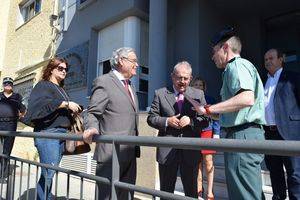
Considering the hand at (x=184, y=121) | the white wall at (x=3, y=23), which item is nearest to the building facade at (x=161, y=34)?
the hand at (x=184, y=121)

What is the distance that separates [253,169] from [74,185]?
2.08 metres

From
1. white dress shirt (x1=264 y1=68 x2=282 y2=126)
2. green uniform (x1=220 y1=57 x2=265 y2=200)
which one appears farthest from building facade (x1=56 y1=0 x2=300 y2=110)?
green uniform (x1=220 y1=57 x2=265 y2=200)

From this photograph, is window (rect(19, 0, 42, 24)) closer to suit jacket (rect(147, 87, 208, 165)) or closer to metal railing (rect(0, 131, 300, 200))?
suit jacket (rect(147, 87, 208, 165))

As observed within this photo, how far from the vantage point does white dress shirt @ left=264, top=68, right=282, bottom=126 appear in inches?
150

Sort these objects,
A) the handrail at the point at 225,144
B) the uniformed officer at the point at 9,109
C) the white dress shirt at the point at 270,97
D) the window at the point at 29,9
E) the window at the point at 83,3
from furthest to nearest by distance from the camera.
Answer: the window at the point at 29,9
the window at the point at 83,3
the uniformed officer at the point at 9,109
the white dress shirt at the point at 270,97
the handrail at the point at 225,144

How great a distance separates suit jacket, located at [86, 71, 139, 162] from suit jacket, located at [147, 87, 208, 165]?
0.26 metres

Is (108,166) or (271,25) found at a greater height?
(271,25)

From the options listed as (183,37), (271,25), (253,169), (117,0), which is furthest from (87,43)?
(253,169)

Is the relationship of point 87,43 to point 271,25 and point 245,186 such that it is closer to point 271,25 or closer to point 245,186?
point 271,25

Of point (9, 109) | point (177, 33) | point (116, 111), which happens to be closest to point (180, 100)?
point (116, 111)

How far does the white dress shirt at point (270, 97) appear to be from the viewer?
12.5 ft

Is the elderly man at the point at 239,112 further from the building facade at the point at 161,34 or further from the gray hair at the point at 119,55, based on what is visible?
the building facade at the point at 161,34

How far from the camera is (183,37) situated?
820cm

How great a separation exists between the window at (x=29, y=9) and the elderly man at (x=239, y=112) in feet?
39.1
